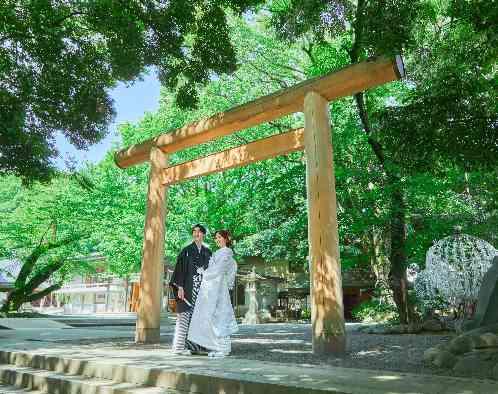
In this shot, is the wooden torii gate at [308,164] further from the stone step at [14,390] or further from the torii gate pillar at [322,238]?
the stone step at [14,390]

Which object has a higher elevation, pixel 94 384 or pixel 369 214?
pixel 369 214

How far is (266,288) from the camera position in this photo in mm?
20703

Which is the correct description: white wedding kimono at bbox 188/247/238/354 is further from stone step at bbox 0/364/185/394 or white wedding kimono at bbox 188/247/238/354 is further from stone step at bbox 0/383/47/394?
stone step at bbox 0/383/47/394

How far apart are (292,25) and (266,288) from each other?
51.4 feet

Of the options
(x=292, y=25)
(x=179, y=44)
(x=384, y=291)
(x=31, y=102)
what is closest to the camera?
(x=292, y=25)

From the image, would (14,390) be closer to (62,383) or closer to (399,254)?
(62,383)

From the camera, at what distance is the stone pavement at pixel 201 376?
10.0 feet

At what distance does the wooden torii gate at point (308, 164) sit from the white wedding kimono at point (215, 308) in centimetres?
115

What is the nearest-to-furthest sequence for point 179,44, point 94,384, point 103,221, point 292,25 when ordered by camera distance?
point 94,384, point 292,25, point 179,44, point 103,221

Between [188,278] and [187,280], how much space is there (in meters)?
0.03

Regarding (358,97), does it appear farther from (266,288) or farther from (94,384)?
(266,288)

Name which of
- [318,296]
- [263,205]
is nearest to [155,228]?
[318,296]

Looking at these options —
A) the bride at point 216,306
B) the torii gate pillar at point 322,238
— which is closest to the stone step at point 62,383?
the bride at point 216,306

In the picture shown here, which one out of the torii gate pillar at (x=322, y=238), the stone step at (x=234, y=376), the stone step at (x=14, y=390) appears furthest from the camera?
the torii gate pillar at (x=322, y=238)
